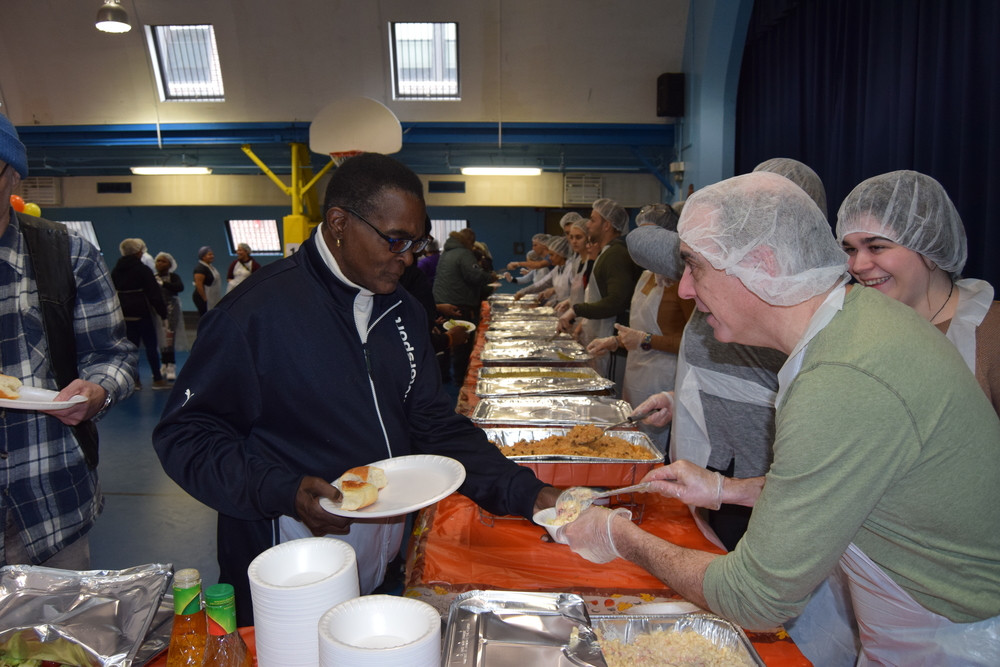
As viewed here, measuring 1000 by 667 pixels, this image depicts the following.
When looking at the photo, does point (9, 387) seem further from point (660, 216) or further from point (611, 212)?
point (611, 212)

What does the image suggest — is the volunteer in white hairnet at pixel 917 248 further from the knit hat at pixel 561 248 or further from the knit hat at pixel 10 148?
the knit hat at pixel 561 248

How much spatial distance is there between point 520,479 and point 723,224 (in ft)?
2.21

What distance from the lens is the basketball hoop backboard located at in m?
6.19

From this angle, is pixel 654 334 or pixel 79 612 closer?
pixel 79 612

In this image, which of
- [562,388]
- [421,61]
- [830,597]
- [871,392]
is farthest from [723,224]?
[421,61]

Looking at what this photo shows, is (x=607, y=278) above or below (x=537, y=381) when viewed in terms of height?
above

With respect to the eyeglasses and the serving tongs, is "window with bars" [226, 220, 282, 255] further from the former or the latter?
the serving tongs

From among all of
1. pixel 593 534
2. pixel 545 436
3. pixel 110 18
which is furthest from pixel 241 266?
pixel 593 534

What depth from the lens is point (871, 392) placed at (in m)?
0.79

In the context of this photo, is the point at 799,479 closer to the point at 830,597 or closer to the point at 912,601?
the point at 912,601

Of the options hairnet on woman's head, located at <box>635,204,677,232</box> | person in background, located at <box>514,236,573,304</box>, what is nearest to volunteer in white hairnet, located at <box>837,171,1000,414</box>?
hairnet on woman's head, located at <box>635,204,677,232</box>

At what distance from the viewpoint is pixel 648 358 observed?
3.04 metres

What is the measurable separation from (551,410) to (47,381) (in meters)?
1.58

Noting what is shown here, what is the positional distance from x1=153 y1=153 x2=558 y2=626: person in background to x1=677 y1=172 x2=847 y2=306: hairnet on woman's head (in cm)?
→ 60
